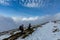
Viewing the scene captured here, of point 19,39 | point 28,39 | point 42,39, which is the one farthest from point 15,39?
point 42,39

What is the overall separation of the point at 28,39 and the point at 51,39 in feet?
21.7

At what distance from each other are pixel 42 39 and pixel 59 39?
4767 millimetres

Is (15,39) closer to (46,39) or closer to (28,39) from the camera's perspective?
(28,39)

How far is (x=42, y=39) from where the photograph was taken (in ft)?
141

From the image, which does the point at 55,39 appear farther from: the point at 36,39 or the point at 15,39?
the point at 15,39

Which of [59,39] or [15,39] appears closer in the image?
[59,39]

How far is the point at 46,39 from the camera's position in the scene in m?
42.9

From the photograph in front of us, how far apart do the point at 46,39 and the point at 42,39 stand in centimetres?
114

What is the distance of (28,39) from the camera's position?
143 ft

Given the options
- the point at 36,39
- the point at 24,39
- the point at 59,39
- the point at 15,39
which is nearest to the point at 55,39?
the point at 59,39

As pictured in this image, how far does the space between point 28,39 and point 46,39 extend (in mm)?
5192

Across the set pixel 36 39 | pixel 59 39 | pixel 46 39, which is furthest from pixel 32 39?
pixel 59 39

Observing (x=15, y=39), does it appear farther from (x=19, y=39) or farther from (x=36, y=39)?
(x=36, y=39)

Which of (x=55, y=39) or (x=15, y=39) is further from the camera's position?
(x=15, y=39)
